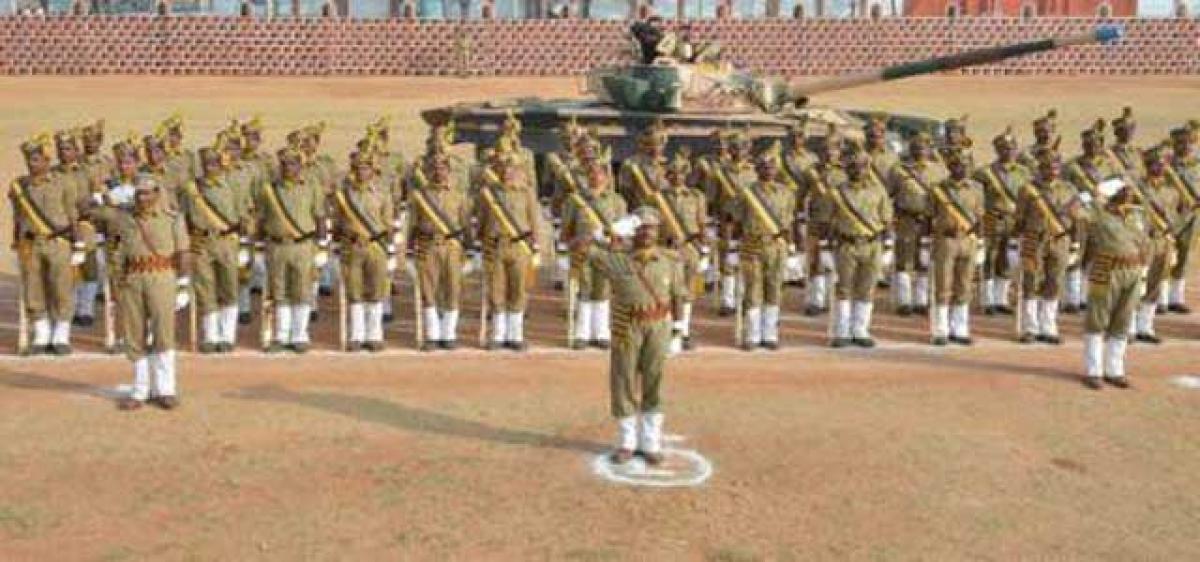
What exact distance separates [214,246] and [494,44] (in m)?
40.9

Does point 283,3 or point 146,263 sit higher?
point 283,3

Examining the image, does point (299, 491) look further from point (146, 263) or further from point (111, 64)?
point (111, 64)

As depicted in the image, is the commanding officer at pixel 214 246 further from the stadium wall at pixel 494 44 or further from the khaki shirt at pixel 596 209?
the stadium wall at pixel 494 44

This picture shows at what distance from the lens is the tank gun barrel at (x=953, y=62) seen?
18.2 m

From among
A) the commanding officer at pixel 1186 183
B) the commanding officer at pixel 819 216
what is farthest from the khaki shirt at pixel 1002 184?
the commanding officer at pixel 819 216

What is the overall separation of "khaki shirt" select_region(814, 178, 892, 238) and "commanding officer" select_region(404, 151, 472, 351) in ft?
12.9

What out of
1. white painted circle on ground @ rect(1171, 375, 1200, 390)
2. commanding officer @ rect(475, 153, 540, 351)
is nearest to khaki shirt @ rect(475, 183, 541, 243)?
commanding officer @ rect(475, 153, 540, 351)

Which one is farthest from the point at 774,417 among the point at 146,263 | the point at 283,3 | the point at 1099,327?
the point at 283,3

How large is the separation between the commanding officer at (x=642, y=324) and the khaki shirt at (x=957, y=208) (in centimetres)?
487

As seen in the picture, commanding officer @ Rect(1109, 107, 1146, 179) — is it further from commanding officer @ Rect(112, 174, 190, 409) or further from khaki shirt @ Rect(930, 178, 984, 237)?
commanding officer @ Rect(112, 174, 190, 409)

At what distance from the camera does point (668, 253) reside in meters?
9.66

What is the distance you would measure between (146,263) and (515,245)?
3.79 m

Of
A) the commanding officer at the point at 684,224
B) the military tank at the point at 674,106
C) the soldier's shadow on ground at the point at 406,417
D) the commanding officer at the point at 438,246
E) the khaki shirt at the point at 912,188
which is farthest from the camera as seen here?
the military tank at the point at 674,106

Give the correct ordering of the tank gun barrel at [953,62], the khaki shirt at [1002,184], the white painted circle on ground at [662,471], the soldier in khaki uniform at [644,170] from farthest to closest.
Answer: the tank gun barrel at [953,62] < the khaki shirt at [1002,184] < the soldier in khaki uniform at [644,170] < the white painted circle on ground at [662,471]
